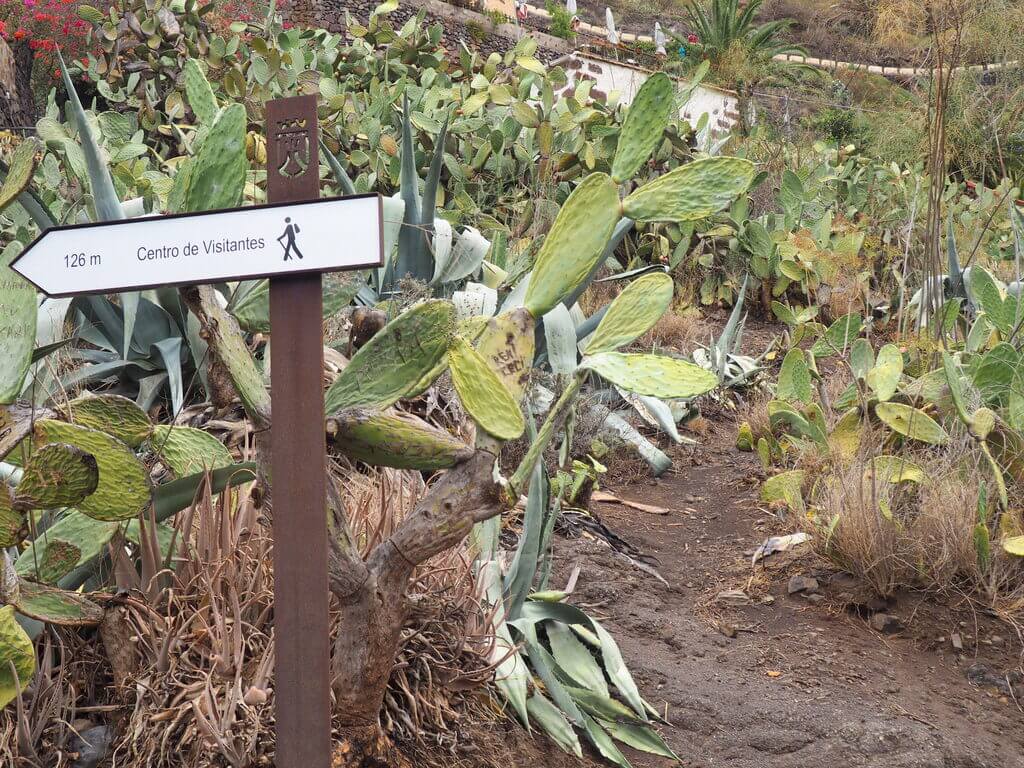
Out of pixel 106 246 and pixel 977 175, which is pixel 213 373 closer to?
pixel 106 246

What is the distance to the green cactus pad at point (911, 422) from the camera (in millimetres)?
3205

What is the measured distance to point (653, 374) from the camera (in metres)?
1.83

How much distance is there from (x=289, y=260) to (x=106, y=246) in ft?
0.96

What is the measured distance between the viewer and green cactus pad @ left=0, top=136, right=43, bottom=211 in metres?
1.66

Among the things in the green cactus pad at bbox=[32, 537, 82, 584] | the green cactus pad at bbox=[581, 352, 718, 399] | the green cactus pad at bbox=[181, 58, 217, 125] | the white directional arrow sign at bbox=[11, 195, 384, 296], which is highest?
the green cactus pad at bbox=[181, 58, 217, 125]

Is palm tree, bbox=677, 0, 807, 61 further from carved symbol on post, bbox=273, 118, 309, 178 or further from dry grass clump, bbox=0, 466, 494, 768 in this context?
carved symbol on post, bbox=273, 118, 309, 178

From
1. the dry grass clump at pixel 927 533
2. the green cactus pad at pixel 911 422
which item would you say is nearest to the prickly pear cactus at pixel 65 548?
the dry grass clump at pixel 927 533

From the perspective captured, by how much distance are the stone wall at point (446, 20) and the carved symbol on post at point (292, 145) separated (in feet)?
46.4

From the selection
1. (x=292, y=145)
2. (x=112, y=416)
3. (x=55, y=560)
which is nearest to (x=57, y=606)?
(x=55, y=560)

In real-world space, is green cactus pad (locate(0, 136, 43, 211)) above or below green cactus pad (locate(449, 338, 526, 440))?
above

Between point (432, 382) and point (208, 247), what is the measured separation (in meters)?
0.48

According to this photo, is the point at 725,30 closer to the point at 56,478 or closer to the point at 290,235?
the point at 290,235

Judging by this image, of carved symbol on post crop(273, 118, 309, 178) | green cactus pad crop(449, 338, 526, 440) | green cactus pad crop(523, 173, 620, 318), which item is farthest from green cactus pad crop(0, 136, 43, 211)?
green cactus pad crop(523, 173, 620, 318)

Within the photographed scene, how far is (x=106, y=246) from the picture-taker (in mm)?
1499
